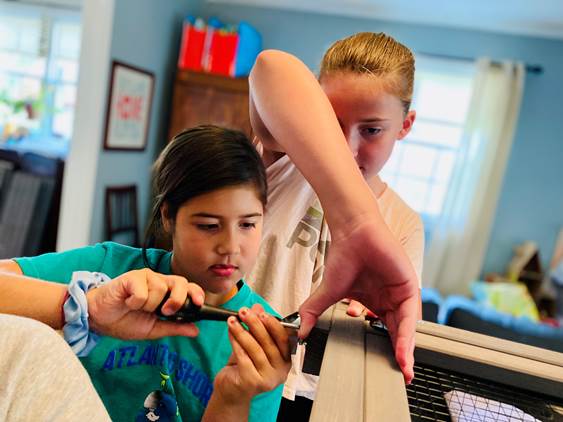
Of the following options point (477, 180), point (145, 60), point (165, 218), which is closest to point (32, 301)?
point (165, 218)

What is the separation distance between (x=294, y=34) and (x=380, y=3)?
72cm

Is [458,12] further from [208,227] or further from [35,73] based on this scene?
[35,73]

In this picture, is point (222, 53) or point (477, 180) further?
point (477, 180)

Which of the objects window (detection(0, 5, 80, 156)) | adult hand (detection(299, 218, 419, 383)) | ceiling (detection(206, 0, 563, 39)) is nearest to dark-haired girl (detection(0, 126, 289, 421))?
adult hand (detection(299, 218, 419, 383))

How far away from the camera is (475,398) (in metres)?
0.45

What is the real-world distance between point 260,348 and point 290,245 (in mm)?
291

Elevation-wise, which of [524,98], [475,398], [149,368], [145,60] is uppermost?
[524,98]

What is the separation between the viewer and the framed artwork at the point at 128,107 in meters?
2.58

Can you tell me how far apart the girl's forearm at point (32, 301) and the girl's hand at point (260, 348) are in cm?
18

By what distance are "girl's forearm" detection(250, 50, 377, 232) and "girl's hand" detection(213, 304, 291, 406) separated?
122 millimetres

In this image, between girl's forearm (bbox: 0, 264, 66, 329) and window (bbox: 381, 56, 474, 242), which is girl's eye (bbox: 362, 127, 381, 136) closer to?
girl's forearm (bbox: 0, 264, 66, 329)

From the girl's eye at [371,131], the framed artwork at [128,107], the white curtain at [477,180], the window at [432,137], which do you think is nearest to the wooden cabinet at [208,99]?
the framed artwork at [128,107]

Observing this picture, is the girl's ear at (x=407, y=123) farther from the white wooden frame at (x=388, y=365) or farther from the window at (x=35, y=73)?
the window at (x=35, y=73)

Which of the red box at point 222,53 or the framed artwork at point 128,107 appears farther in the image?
the red box at point 222,53
